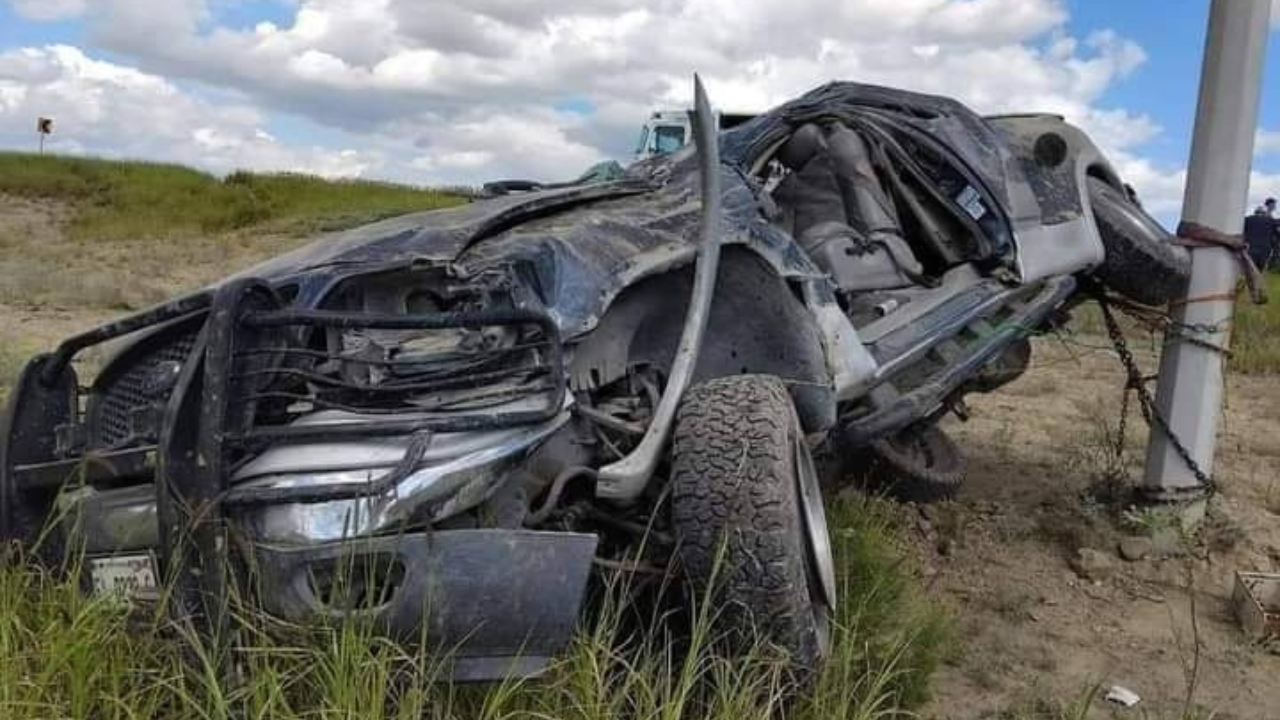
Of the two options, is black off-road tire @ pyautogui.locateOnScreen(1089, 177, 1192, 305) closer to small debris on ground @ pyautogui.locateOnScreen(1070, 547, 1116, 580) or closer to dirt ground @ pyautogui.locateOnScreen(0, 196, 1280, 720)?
dirt ground @ pyautogui.locateOnScreen(0, 196, 1280, 720)

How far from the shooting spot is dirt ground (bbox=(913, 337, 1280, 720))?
371 cm

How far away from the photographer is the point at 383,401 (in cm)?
292

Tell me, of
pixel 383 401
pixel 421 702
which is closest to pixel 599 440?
pixel 383 401

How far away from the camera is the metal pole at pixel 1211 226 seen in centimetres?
514

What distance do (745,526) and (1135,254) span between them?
3018 millimetres

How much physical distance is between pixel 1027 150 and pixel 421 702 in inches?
143

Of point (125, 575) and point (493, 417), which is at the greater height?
point (493, 417)

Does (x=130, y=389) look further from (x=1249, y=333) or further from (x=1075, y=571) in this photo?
(x=1249, y=333)

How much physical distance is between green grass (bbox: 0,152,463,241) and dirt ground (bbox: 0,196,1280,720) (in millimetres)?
11524

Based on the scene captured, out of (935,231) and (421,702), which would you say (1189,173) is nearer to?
(935,231)

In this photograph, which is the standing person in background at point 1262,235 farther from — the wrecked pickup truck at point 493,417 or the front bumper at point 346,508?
the front bumper at point 346,508

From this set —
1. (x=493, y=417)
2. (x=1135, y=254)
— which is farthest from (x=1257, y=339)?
(x=493, y=417)

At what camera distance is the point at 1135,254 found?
5168 millimetres

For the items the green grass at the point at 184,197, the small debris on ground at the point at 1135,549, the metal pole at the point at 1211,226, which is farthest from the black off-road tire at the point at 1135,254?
the green grass at the point at 184,197
